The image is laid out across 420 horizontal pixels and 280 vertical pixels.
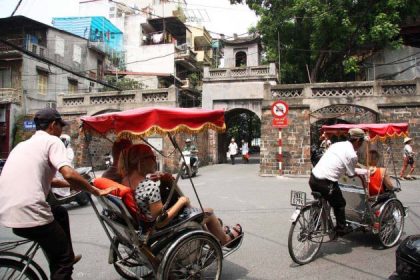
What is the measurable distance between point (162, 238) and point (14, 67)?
80.0 ft

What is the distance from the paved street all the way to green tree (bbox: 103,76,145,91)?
21281mm

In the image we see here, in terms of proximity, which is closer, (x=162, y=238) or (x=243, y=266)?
(x=162, y=238)

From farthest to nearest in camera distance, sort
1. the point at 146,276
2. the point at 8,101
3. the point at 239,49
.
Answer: the point at 239,49, the point at 8,101, the point at 146,276

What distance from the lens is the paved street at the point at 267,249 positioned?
455cm

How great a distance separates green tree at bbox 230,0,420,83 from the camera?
60.6 feet

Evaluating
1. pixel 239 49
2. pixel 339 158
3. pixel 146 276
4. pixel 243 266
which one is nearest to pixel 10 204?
pixel 146 276

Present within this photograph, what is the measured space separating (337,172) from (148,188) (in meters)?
2.73

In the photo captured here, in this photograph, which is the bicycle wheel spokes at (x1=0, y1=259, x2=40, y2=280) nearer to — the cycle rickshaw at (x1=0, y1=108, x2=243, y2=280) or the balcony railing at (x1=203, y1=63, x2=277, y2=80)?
the cycle rickshaw at (x1=0, y1=108, x2=243, y2=280)

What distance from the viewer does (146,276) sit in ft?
13.9

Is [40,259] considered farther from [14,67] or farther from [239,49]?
[239,49]

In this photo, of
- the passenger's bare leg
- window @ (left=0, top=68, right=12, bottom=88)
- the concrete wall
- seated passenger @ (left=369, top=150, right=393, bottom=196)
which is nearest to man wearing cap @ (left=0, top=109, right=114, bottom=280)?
the passenger's bare leg

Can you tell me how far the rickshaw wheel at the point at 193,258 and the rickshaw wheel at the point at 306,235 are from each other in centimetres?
122

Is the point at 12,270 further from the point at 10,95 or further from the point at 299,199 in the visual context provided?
the point at 10,95

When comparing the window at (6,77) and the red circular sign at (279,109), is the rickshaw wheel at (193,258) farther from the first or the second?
the window at (6,77)
